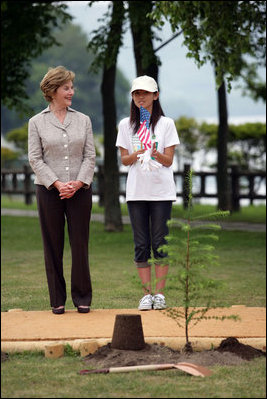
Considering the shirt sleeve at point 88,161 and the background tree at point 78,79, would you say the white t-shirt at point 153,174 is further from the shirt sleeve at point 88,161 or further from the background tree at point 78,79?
the background tree at point 78,79

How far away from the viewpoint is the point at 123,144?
640 cm

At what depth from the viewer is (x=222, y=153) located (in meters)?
23.1

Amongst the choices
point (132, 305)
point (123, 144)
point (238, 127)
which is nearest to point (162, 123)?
point (123, 144)

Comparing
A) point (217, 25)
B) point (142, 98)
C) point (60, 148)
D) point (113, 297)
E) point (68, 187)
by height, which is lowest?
point (113, 297)

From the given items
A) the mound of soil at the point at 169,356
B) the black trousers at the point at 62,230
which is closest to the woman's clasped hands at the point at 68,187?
the black trousers at the point at 62,230

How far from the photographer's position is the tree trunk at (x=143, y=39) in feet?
46.7

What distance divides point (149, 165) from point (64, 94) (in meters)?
0.78

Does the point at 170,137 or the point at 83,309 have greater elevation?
the point at 170,137

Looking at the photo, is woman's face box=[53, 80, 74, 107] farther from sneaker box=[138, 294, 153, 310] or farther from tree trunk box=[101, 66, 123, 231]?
tree trunk box=[101, 66, 123, 231]

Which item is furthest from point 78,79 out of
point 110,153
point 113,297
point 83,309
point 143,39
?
point 83,309

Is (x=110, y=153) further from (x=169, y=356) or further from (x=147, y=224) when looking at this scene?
(x=169, y=356)

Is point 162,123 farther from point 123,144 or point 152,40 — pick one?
point 152,40

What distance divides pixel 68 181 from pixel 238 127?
837 inches

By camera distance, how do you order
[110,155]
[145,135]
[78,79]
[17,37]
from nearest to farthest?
[145,135] → [17,37] → [110,155] → [78,79]
